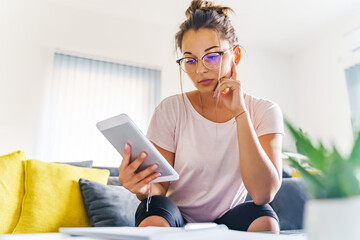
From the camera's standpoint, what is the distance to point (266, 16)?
3340 mm

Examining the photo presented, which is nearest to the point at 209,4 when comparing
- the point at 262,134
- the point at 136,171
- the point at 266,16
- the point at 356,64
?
the point at 262,134

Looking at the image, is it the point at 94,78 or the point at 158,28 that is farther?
the point at 158,28

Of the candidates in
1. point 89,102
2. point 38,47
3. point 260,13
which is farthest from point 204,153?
point 260,13

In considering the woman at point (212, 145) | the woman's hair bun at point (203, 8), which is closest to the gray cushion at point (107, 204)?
the woman at point (212, 145)

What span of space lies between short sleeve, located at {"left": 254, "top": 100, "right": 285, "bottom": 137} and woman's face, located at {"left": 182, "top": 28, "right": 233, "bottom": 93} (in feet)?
0.64

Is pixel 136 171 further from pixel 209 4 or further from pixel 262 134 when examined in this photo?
pixel 209 4

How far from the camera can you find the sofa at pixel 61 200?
156cm

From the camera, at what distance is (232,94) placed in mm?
1051

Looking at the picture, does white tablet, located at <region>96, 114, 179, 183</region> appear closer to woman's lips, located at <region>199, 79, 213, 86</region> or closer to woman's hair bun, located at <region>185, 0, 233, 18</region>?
woman's lips, located at <region>199, 79, 213, 86</region>

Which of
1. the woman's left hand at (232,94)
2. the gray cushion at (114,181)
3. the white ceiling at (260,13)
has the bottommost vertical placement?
the gray cushion at (114,181)

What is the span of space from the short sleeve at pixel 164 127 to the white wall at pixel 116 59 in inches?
73.5

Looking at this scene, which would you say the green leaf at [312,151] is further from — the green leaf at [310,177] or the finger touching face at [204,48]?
the finger touching face at [204,48]

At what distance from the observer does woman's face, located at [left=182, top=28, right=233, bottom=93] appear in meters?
1.13

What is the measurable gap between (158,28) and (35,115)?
159 cm
